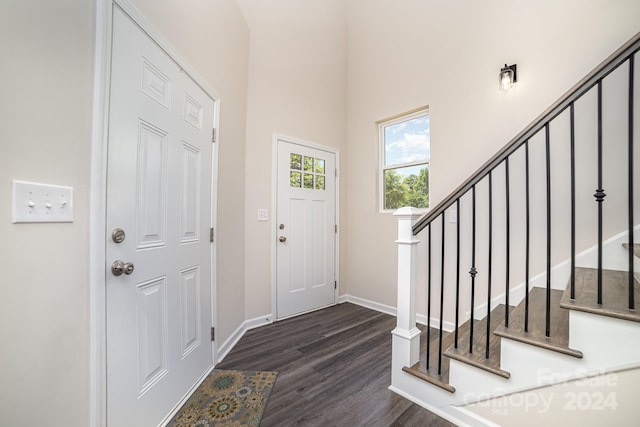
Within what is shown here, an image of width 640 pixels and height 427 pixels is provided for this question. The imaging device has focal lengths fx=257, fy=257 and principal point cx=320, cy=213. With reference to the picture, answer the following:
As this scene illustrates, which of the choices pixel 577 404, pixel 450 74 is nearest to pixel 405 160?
pixel 450 74

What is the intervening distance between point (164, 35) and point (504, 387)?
2.54 m

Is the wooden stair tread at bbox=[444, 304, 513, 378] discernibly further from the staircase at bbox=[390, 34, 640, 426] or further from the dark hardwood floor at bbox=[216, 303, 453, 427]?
the dark hardwood floor at bbox=[216, 303, 453, 427]

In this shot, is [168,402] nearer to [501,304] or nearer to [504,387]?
[504,387]

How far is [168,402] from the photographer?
54.7 inches

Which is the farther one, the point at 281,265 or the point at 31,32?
the point at 281,265

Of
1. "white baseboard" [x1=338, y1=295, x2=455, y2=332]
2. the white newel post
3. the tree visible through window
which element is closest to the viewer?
the white newel post

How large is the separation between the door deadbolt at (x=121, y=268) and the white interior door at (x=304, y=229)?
5.57 feet

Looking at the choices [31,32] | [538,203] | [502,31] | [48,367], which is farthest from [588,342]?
[502,31]

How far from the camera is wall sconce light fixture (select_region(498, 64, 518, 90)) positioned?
83.5 inches

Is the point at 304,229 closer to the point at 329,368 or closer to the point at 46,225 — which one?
the point at 329,368

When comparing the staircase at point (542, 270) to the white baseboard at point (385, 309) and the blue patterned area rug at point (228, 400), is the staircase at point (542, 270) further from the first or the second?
the blue patterned area rug at point (228, 400)

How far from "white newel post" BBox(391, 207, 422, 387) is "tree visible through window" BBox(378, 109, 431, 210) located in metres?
1.26

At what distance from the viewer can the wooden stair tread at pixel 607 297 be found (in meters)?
1.01

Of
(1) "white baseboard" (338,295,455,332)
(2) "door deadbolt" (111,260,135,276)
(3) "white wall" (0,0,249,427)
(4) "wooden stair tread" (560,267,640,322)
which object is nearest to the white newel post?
(4) "wooden stair tread" (560,267,640,322)
